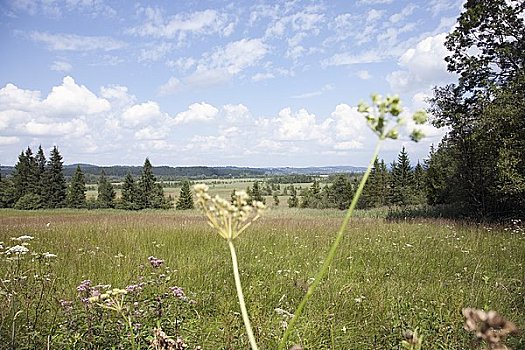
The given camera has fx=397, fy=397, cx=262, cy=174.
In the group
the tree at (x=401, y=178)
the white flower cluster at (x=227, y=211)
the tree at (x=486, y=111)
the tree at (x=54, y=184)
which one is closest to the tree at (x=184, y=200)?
the tree at (x=54, y=184)

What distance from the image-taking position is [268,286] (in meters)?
4.95

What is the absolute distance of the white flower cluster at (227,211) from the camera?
79cm

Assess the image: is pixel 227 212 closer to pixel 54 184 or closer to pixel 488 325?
pixel 488 325

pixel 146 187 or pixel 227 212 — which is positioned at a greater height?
pixel 227 212

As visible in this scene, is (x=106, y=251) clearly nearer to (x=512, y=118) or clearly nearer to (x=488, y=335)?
(x=488, y=335)

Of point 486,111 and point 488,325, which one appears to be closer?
point 488,325

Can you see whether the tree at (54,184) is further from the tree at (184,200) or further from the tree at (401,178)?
the tree at (401,178)

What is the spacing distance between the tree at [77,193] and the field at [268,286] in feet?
156

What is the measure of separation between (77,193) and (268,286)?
54.0 meters

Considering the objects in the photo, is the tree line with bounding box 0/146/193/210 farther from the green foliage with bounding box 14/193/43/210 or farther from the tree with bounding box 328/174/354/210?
the tree with bounding box 328/174/354/210

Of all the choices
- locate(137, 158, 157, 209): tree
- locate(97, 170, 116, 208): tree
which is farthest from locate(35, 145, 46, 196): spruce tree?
locate(137, 158, 157, 209): tree

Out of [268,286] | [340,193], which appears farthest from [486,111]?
[340,193]

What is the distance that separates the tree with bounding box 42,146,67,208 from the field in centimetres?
4826

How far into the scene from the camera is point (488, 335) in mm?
623
